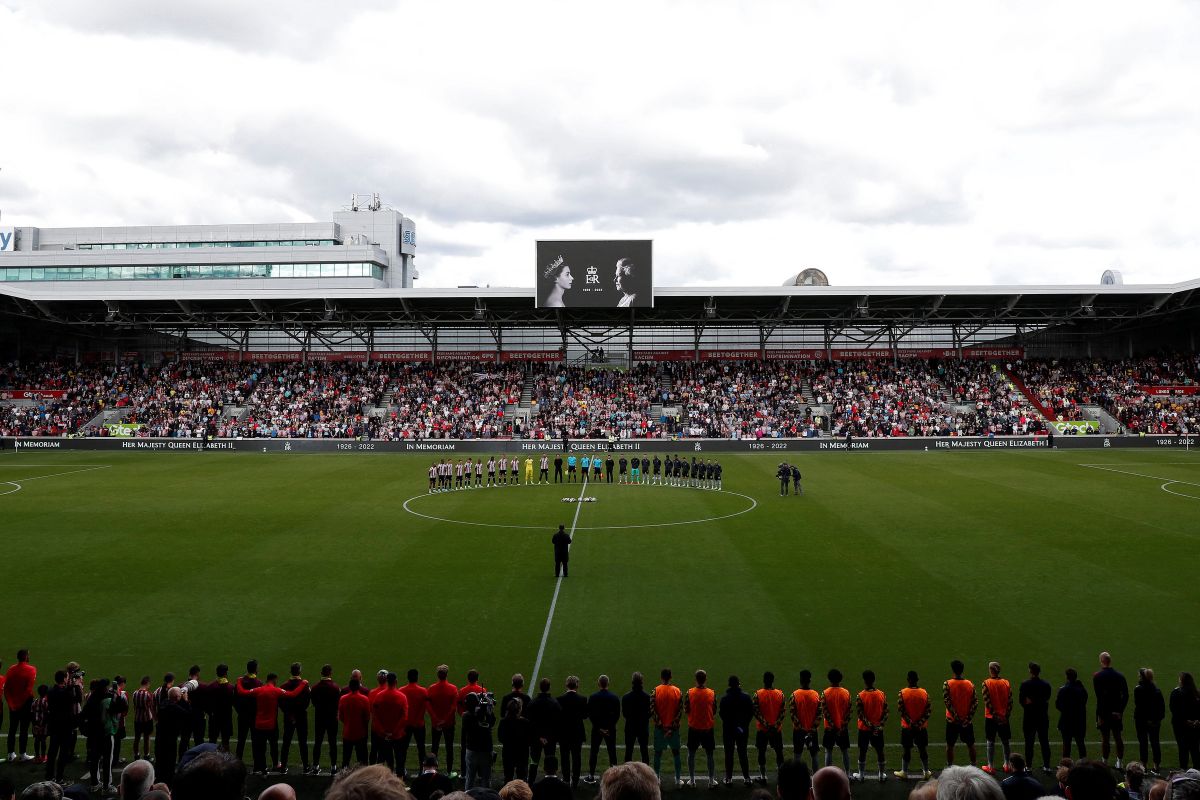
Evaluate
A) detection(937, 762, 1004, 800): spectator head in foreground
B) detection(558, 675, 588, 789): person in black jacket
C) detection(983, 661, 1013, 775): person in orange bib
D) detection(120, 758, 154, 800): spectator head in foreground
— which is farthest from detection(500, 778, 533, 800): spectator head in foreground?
detection(983, 661, 1013, 775): person in orange bib

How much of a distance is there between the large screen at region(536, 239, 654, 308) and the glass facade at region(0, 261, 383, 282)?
40.4 metres

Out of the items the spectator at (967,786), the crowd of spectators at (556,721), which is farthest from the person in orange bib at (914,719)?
the spectator at (967,786)

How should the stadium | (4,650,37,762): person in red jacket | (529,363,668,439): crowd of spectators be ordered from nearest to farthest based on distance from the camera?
(4,650,37,762): person in red jacket → the stadium → (529,363,668,439): crowd of spectators

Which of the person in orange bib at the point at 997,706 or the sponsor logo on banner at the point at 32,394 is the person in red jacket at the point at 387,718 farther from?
the sponsor logo on banner at the point at 32,394

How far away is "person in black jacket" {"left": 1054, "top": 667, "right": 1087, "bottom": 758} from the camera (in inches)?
349

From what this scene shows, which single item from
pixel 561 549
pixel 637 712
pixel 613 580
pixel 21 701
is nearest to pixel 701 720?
pixel 637 712

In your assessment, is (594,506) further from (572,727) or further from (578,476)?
(572,727)

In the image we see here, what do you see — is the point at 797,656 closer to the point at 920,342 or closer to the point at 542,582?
the point at 542,582

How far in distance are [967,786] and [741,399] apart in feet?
171

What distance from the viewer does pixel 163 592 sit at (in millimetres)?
15672

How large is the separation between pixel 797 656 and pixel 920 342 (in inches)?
2152

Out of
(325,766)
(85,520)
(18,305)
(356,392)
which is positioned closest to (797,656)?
(325,766)

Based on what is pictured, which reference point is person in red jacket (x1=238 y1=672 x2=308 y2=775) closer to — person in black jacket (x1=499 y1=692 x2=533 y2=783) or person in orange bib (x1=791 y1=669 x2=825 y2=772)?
person in black jacket (x1=499 y1=692 x2=533 y2=783)

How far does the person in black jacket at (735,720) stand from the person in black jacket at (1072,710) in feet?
12.3
